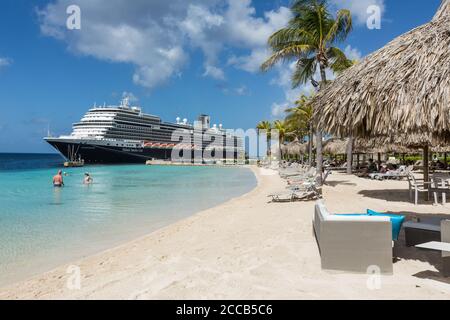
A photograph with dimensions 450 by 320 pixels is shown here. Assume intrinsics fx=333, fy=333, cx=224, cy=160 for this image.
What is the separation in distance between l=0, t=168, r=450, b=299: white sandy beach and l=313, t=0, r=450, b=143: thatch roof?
1.64 m

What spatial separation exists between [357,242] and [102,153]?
58.9 m

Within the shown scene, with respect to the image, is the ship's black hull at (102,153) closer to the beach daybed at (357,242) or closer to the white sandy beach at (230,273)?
the white sandy beach at (230,273)

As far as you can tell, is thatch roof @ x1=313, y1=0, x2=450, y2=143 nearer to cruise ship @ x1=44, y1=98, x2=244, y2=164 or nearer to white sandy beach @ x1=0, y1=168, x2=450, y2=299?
white sandy beach @ x1=0, y1=168, x2=450, y2=299

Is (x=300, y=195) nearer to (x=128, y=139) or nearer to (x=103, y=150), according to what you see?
(x=103, y=150)

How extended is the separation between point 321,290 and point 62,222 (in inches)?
298

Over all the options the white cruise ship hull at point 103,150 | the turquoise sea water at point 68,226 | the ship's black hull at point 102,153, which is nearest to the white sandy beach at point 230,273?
the turquoise sea water at point 68,226

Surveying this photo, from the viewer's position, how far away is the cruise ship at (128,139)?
183ft

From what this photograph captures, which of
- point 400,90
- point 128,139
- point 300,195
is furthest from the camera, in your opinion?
point 128,139

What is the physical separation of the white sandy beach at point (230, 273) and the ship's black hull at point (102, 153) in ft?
177

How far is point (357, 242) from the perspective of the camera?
345cm

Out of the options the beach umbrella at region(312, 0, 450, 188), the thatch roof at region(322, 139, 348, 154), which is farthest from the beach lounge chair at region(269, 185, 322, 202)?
the thatch roof at region(322, 139, 348, 154)

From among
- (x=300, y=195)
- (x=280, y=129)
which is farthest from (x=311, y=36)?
(x=280, y=129)
